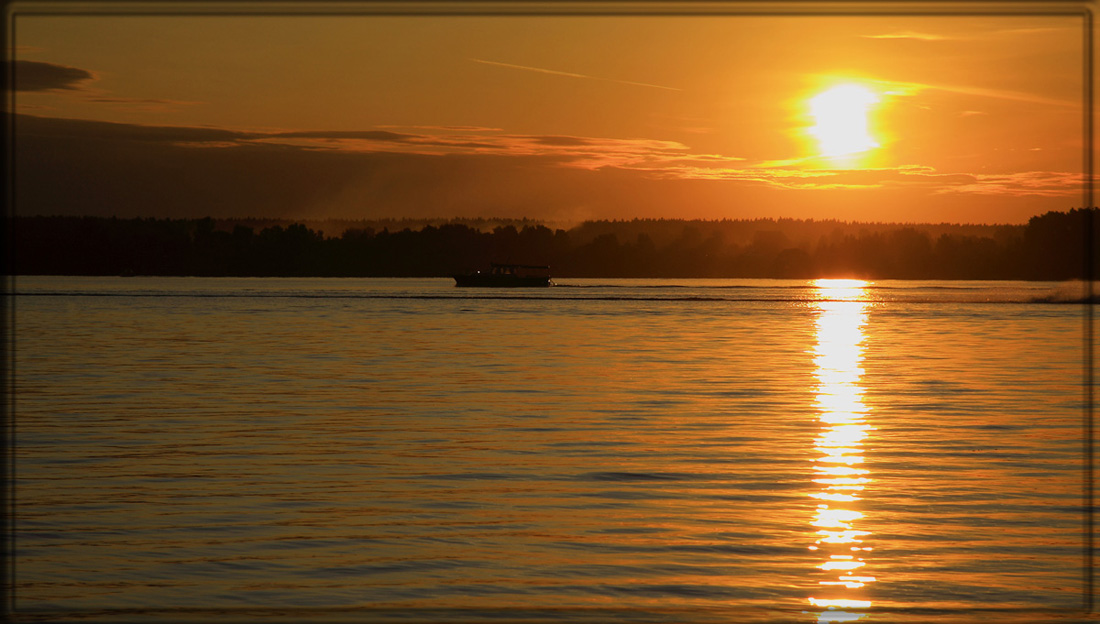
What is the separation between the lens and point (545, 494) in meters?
18.5

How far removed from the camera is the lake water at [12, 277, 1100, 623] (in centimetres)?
1294

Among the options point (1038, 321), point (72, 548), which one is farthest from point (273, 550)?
point (1038, 321)

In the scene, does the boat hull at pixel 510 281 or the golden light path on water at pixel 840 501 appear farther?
the boat hull at pixel 510 281

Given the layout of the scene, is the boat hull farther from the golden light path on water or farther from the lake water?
the golden light path on water

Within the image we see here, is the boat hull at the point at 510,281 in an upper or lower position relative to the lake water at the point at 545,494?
upper

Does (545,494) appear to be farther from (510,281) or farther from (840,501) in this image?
(510,281)

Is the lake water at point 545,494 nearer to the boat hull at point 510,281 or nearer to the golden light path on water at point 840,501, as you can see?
the golden light path on water at point 840,501

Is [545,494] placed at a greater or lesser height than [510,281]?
lesser

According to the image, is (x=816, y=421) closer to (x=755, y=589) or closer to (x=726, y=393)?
(x=726, y=393)

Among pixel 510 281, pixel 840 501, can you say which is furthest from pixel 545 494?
pixel 510 281

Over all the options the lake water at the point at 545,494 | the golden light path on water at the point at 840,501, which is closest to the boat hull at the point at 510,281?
the lake water at the point at 545,494

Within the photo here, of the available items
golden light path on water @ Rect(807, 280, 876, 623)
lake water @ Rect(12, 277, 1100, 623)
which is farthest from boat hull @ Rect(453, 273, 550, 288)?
golden light path on water @ Rect(807, 280, 876, 623)

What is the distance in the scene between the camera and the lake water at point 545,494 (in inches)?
509

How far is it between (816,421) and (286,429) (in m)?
12.0
